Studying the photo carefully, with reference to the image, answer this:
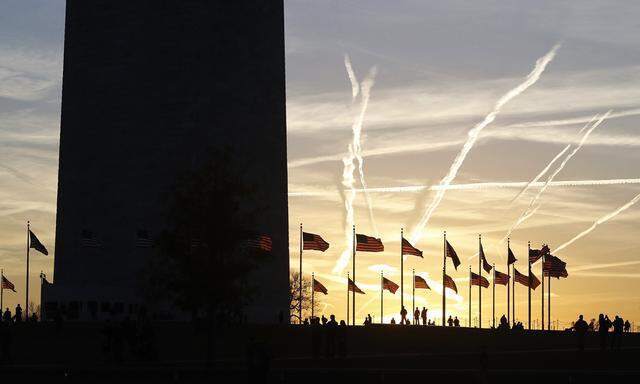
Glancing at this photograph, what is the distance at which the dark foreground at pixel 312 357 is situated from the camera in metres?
43.9

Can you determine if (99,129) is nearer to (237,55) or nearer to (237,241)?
(237,55)

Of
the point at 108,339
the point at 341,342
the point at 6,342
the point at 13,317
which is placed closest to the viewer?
the point at 6,342

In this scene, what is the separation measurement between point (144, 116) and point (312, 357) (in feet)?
162

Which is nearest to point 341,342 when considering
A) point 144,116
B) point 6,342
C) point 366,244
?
point 6,342

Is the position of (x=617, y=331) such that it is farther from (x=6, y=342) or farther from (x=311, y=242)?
(x=6, y=342)

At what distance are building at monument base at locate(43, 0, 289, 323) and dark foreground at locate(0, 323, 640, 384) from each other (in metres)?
28.5

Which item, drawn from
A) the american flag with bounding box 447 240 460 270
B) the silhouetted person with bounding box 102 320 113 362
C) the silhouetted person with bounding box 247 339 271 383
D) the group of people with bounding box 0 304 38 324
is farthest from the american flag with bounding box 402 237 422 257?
the silhouetted person with bounding box 247 339 271 383

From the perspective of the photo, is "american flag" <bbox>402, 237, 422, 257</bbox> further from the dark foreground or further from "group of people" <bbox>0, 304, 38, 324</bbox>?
"group of people" <bbox>0, 304, 38, 324</bbox>

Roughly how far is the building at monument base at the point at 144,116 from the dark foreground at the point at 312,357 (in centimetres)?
2852

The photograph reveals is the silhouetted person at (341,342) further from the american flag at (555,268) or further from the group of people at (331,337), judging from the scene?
the american flag at (555,268)

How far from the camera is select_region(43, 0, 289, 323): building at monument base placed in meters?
101

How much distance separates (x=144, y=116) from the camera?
334 feet

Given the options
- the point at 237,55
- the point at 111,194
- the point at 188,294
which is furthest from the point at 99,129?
the point at 188,294

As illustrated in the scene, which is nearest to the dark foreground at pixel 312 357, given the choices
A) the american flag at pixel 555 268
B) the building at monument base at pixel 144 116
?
the american flag at pixel 555 268
